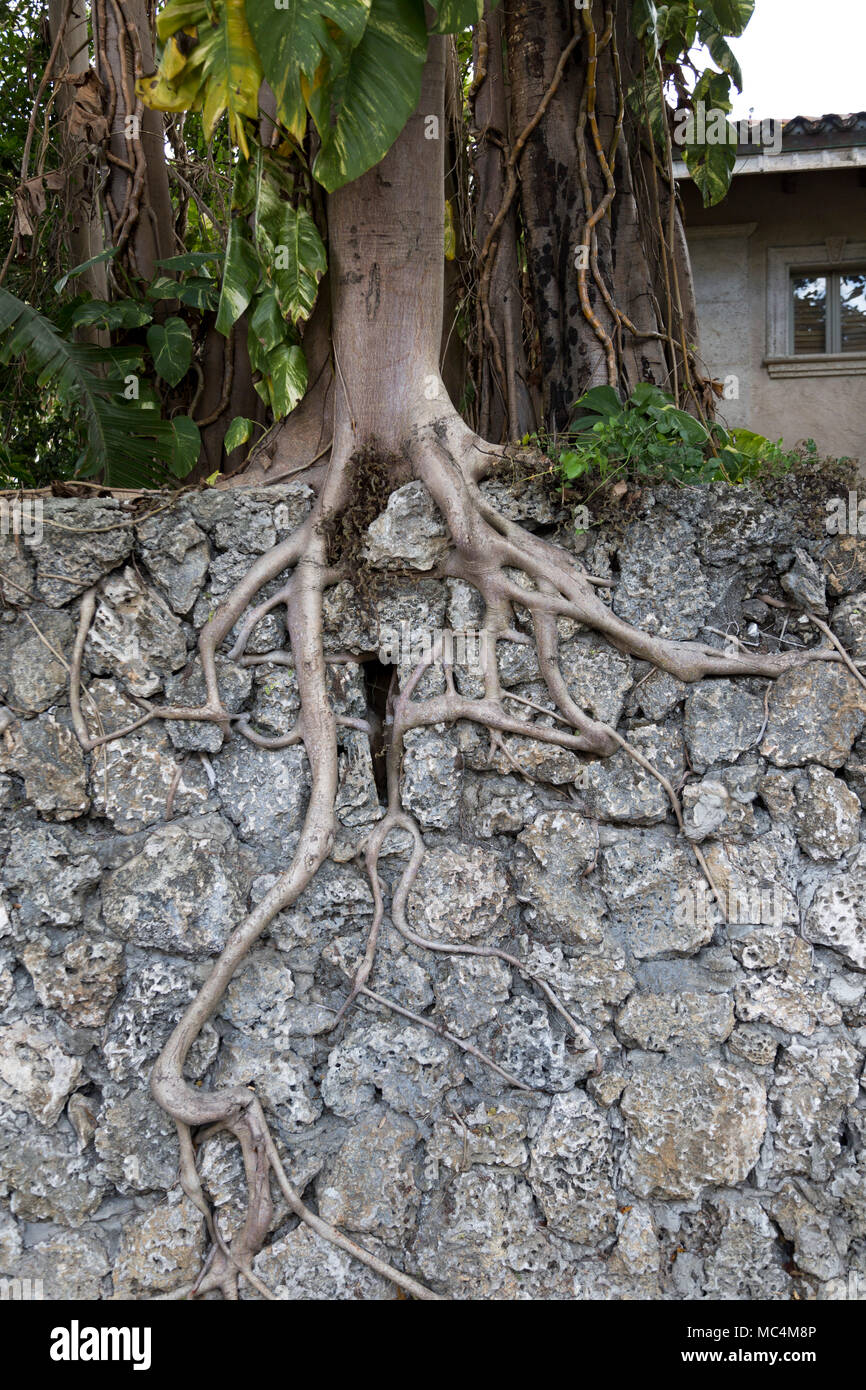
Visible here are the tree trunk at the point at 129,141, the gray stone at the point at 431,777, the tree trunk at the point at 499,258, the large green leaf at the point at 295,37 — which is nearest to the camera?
the large green leaf at the point at 295,37

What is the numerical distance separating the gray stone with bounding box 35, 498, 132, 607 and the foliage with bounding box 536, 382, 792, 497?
1.38 m

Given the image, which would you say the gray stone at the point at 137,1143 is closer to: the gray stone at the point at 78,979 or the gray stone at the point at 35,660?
the gray stone at the point at 78,979

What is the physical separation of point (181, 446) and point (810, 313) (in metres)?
5.59

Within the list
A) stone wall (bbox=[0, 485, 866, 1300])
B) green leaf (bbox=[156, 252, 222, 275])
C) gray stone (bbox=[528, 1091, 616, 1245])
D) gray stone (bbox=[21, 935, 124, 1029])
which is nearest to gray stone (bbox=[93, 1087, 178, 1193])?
stone wall (bbox=[0, 485, 866, 1300])

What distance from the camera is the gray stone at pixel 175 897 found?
2717 mm

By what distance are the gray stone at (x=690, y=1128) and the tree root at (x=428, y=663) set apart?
0.20 metres

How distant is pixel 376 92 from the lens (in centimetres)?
260

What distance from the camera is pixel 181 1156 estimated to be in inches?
105

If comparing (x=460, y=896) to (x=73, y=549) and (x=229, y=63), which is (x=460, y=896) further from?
(x=229, y=63)

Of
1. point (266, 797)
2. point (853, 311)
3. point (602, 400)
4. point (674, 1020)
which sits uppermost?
point (853, 311)

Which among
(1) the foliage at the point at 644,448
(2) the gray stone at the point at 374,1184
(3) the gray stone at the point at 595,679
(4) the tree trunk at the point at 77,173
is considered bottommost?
(2) the gray stone at the point at 374,1184

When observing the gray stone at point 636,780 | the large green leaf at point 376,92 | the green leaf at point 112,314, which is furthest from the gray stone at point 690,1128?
the green leaf at point 112,314

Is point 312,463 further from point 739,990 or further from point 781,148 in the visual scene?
point 781,148

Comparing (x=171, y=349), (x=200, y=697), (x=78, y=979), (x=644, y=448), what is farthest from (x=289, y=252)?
(x=78, y=979)
